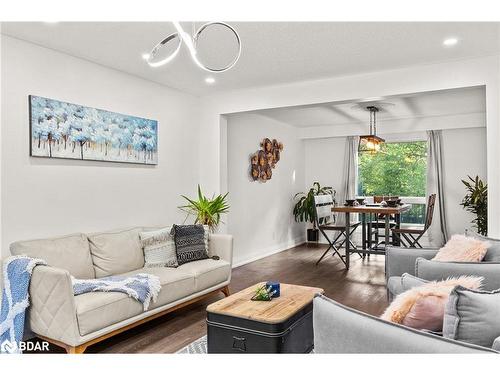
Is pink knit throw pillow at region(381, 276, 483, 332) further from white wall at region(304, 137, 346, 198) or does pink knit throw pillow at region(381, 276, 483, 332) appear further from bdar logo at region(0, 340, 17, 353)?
white wall at region(304, 137, 346, 198)

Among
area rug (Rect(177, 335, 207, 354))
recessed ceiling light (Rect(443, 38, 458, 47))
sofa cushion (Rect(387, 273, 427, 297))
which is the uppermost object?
recessed ceiling light (Rect(443, 38, 458, 47))

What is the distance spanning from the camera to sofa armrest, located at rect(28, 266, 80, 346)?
8.77ft

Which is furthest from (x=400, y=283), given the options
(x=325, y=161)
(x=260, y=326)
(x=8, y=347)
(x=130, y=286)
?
(x=325, y=161)

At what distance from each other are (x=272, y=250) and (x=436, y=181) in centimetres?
330

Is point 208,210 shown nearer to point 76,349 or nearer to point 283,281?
point 283,281

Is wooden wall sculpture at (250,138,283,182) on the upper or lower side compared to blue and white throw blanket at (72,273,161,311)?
upper

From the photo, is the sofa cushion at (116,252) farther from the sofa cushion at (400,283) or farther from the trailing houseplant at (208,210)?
the sofa cushion at (400,283)

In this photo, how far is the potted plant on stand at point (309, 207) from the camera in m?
8.07

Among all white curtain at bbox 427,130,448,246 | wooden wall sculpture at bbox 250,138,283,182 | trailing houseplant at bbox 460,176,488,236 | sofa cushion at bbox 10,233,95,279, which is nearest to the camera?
sofa cushion at bbox 10,233,95,279

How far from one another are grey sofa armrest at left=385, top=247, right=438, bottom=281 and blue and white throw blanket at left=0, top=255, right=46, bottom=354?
2695 millimetres

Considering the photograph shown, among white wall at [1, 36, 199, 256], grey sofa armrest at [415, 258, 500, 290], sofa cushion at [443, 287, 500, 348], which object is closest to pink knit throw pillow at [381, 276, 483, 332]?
sofa cushion at [443, 287, 500, 348]

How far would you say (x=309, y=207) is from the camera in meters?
8.05

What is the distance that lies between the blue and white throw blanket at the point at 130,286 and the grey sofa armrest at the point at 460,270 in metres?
2.01

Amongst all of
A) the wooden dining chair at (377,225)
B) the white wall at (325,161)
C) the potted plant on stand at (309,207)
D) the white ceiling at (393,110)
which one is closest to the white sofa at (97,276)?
the white ceiling at (393,110)
